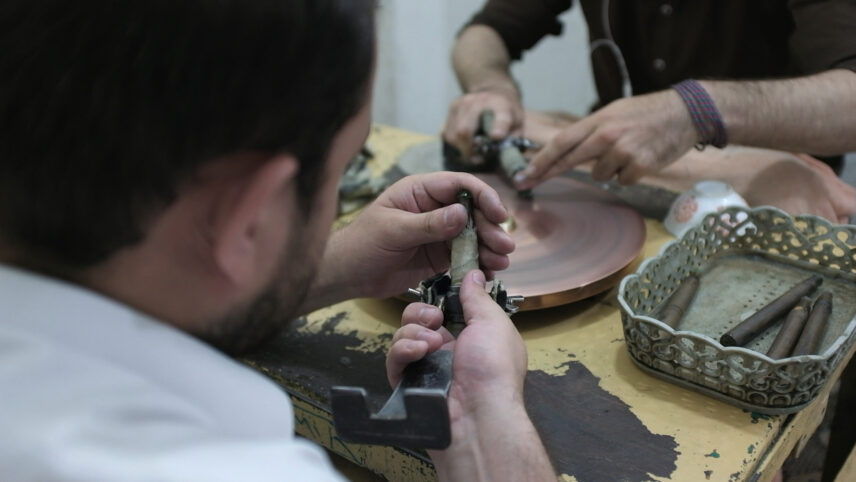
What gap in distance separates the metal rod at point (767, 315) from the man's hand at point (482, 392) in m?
0.29

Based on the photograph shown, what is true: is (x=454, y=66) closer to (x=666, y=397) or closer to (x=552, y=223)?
(x=552, y=223)

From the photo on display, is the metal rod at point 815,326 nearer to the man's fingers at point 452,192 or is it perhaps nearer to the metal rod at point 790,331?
the metal rod at point 790,331

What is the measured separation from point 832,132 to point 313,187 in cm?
120

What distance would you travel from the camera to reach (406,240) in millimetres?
999

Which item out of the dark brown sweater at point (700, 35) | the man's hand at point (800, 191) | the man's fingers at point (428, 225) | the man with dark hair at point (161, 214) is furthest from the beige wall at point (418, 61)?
the man with dark hair at point (161, 214)

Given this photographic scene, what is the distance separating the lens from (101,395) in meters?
0.47

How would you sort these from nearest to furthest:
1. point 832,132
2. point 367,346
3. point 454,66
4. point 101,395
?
point 101,395, point 367,346, point 832,132, point 454,66

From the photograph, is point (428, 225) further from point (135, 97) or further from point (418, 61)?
point (418, 61)

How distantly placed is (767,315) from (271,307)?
0.69 meters

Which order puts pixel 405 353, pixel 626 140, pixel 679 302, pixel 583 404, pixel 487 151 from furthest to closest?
pixel 487 151, pixel 626 140, pixel 679 302, pixel 583 404, pixel 405 353

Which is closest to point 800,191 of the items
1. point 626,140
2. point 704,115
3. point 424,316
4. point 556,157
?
point 704,115

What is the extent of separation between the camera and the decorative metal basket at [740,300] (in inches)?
33.2

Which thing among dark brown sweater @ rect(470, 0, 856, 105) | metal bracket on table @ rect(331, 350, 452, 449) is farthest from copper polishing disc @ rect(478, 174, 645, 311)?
dark brown sweater @ rect(470, 0, 856, 105)

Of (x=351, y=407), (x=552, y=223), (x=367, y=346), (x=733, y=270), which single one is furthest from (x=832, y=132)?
(x=351, y=407)
